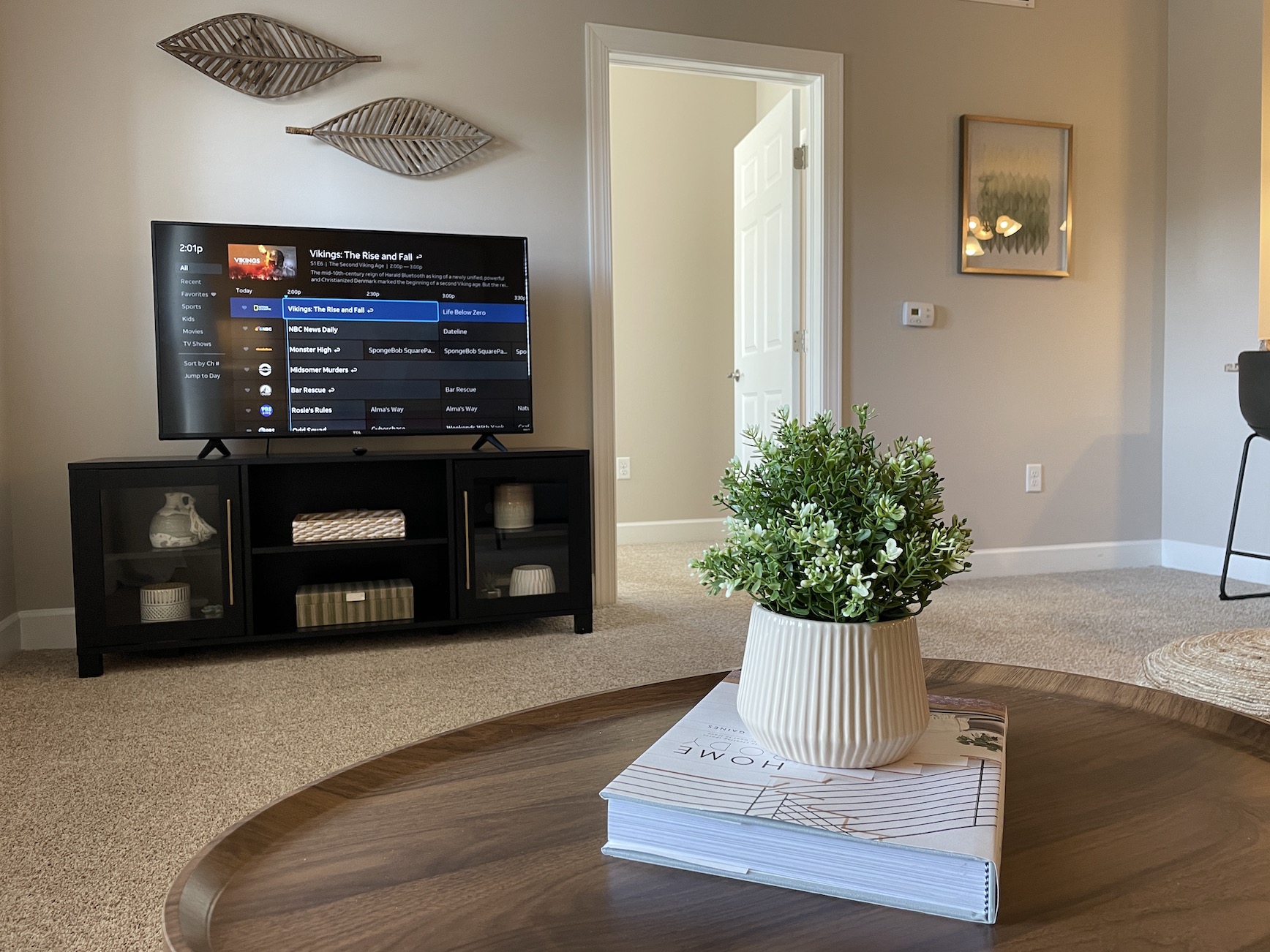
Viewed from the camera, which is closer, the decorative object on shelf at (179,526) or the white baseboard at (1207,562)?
the decorative object on shelf at (179,526)

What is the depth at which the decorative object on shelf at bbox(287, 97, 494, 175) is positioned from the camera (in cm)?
290

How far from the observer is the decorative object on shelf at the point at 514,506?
278 cm

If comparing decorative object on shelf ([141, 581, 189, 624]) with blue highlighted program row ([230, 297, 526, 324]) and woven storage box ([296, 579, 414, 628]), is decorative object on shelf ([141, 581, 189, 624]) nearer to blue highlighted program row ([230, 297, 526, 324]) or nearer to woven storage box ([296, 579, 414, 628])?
woven storage box ([296, 579, 414, 628])

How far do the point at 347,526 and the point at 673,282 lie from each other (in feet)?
8.78

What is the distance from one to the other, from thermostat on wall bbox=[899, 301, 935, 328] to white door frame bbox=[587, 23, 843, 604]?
285 mm

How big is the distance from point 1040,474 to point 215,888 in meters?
3.76

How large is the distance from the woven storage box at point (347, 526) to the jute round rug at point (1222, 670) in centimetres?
199

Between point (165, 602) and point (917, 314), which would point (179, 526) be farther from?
point (917, 314)

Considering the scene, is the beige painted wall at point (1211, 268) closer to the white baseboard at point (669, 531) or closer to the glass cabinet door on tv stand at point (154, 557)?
the white baseboard at point (669, 531)

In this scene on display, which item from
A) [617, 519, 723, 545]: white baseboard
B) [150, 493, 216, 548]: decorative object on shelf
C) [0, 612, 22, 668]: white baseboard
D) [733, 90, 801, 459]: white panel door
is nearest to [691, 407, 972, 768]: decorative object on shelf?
[150, 493, 216, 548]: decorative object on shelf

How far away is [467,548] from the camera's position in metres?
2.75

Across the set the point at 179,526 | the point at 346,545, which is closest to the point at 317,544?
the point at 346,545

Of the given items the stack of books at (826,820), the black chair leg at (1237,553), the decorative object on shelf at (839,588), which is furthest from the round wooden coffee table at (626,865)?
the black chair leg at (1237,553)

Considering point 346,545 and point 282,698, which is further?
point 346,545
